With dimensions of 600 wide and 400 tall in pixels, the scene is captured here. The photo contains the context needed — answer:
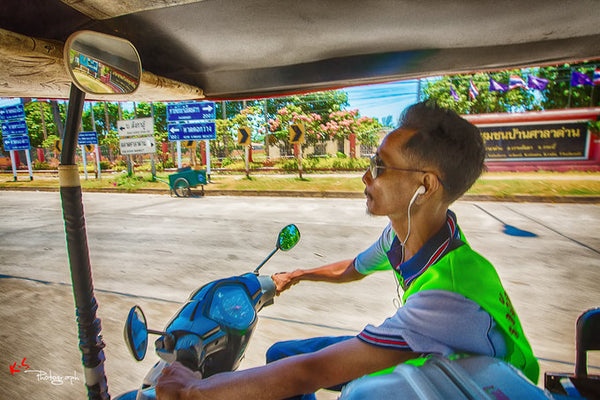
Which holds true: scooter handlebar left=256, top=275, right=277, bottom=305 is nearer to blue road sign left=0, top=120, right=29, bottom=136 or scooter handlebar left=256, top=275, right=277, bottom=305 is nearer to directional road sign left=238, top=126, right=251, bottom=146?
directional road sign left=238, top=126, right=251, bottom=146

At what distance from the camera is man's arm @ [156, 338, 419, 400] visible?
88 centimetres

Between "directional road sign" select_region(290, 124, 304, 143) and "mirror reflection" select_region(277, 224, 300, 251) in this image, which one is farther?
"directional road sign" select_region(290, 124, 304, 143)

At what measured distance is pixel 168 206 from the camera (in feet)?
30.3

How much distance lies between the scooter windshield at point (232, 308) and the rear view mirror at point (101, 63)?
863 mm

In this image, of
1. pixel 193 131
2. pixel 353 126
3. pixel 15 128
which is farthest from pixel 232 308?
pixel 15 128

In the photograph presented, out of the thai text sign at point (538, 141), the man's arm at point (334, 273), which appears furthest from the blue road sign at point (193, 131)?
the man's arm at point (334, 273)

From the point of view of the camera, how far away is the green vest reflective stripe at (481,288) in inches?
35.2

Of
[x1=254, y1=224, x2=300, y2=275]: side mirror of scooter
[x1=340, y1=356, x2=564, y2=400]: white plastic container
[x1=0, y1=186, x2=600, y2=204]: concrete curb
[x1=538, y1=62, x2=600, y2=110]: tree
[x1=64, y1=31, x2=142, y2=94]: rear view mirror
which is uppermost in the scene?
[x1=538, y1=62, x2=600, y2=110]: tree

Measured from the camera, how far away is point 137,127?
13633mm

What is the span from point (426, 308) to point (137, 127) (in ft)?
48.7

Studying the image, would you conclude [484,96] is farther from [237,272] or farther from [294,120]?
[237,272]

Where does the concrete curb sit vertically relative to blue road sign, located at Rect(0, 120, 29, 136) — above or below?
below

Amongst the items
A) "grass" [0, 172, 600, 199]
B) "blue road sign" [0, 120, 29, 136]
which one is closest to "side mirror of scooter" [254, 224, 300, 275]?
"grass" [0, 172, 600, 199]

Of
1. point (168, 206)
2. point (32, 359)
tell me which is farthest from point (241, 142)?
point (32, 359)
